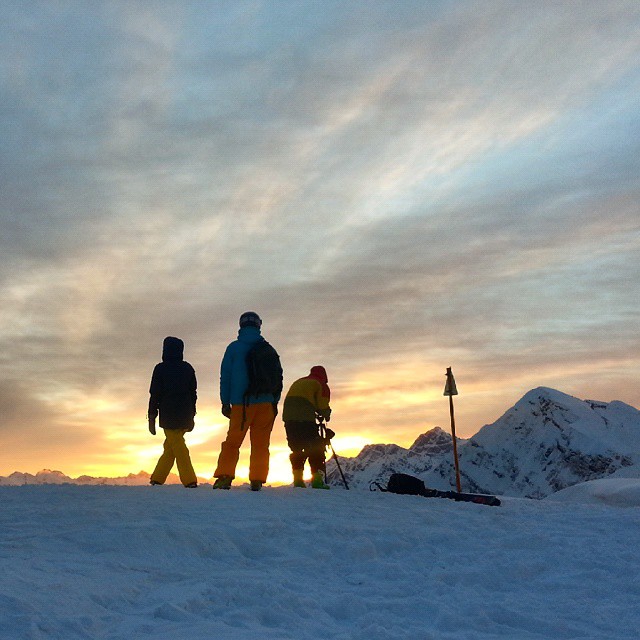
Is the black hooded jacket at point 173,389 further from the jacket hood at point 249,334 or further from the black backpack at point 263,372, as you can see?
the black backpack at point 263,372

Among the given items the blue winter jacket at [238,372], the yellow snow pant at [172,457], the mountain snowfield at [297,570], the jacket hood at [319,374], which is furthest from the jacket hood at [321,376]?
the mountain snowfield at [297,570]

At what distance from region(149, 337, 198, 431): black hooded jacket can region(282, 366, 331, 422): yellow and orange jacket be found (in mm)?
2084

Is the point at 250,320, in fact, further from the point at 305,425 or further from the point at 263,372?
the point at 305,425

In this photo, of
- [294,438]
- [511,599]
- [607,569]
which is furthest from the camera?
[294,438]

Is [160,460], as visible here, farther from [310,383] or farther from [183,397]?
[310,383]

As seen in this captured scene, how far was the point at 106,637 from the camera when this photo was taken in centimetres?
475

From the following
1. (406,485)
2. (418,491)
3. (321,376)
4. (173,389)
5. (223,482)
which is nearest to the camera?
(223,482)

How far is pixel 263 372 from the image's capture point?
12.6m

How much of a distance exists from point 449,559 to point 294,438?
6.88 metres

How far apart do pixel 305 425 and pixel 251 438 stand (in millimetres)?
2037

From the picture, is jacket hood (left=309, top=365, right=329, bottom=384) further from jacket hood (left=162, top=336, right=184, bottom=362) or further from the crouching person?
jacket hood (left=162, top=336, right=184, bottom=362)

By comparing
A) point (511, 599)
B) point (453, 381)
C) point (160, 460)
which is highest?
point (453, 381)

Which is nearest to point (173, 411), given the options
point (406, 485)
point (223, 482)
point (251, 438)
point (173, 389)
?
point (173, 389)

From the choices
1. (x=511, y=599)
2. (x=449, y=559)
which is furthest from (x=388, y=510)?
(x=511, y=599)
